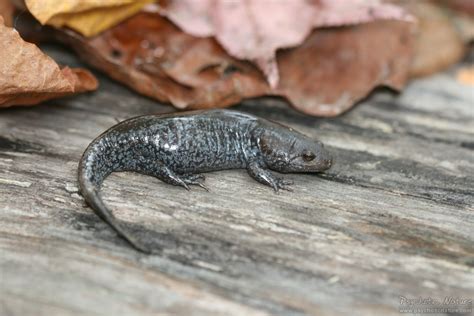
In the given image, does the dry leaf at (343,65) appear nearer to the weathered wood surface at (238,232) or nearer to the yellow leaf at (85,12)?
the weathered wood surface at (238,232)

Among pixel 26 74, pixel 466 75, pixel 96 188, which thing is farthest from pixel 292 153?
pixel 466 75

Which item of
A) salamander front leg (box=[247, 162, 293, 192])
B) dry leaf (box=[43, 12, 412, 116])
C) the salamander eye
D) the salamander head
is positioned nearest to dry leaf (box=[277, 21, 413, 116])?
dry leaf (box=[43, 12, 412, 116])

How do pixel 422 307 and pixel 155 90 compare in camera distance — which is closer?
pixel 422 307

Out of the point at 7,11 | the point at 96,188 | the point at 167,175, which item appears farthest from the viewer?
the point at 7,11

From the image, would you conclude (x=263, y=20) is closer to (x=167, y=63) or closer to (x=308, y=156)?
(x=167, y=63)

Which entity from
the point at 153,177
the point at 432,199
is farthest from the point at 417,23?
the point at 153,177

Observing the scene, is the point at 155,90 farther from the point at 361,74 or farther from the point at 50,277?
the point at 50,277

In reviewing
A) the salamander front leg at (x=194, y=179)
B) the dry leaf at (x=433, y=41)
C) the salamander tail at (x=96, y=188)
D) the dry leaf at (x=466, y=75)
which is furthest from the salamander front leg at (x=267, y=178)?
the dry leaf at (x=466, y=75)
